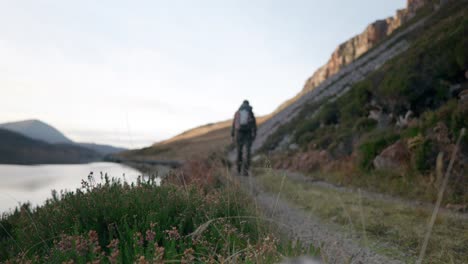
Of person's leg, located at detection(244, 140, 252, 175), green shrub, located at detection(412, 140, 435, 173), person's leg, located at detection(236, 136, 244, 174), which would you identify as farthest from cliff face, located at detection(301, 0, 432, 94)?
green shrub, located at detection(412, 140, 435, 173)

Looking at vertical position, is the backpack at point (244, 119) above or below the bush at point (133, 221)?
above

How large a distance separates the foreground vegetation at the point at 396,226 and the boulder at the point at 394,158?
1645 millimetres

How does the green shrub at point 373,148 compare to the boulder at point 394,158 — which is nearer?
the boulder at point 394,158

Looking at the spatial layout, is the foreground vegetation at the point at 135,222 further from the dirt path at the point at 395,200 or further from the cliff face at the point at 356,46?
the cliff face at the point at 356,46

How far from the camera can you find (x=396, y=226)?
5.47 metres

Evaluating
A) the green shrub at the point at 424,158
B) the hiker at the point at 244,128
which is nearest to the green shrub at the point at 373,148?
the green shrub at the point at 424,158

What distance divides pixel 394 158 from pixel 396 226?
445 cm

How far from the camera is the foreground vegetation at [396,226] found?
407 centimetres

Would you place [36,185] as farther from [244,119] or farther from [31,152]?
[31,152]

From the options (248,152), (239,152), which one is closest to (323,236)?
→ (248,152)

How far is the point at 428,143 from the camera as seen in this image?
8.43m

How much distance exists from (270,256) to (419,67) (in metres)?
12.9

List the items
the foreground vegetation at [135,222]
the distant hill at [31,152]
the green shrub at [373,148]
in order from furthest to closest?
the distant hill at [31,152] < the green shrub at [373,148] < the foreground vegetation at [135,222]

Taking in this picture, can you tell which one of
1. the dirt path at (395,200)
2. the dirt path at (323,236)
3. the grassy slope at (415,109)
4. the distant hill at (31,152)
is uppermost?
the distant hill at (31,152)
